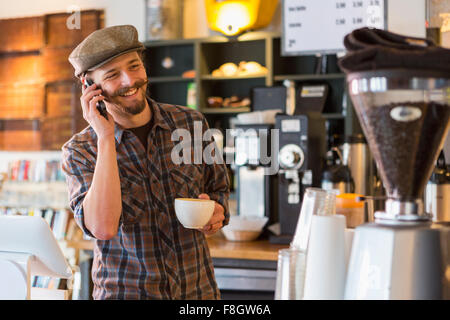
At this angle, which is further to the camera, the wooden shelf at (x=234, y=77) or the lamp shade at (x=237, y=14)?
the wooden shelf at (x=234, y=77)

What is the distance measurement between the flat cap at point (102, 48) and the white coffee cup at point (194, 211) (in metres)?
0.51

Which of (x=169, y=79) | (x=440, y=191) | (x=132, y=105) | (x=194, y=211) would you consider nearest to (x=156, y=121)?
(x=132, y=105)

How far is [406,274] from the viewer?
0.85 meters

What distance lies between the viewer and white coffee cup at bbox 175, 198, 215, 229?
4.81 feet

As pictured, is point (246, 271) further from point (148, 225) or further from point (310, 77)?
point (310, 77)

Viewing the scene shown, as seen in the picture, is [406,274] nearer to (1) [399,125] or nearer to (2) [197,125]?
(1) [399,125]

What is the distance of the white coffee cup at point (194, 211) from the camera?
1465 mm

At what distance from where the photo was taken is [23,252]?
136 cm

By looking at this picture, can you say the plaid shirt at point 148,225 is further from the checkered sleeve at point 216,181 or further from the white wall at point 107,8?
the white wall at point 107,8

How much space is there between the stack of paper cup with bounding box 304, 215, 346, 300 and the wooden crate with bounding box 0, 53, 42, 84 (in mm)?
5117

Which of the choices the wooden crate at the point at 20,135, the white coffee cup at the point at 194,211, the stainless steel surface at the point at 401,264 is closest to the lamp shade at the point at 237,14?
the wooden crate at the point at 20,135

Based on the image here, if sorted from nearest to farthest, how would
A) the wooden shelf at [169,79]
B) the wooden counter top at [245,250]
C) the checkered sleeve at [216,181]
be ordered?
→ the checkered sleeve at [216,181], the wooden counter top at [245,250], the wooden shelf at [169,79]
